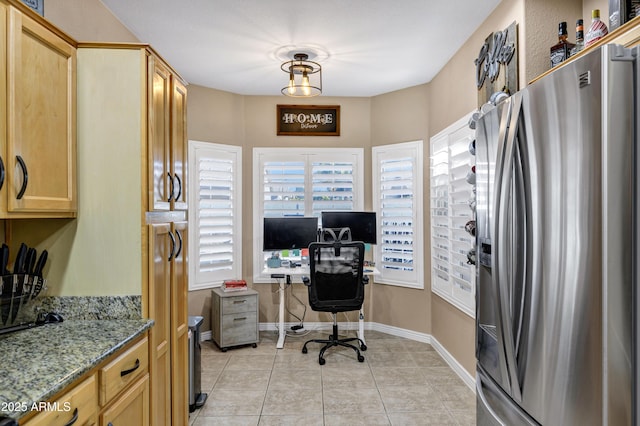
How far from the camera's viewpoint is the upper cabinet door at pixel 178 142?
209 cm

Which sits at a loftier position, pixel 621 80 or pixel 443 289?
pixel 621 80

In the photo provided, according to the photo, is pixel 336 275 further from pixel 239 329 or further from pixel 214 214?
pixel 214 214

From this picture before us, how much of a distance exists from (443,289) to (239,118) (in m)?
2.99

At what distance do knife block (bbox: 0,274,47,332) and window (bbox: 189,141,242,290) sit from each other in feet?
8.07

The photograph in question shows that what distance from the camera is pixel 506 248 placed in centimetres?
142

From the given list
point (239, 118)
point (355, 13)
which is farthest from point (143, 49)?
point (239, 118)

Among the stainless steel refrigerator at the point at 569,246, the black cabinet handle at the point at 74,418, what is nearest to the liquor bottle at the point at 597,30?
the stainless steel refrigerator at the point at 569,246

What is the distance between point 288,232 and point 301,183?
0.67 metres

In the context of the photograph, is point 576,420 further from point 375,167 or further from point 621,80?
point 375,167

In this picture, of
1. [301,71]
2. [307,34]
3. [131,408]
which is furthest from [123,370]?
[301,71]

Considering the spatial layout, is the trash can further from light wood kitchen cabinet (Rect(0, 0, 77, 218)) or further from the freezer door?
the freezer door

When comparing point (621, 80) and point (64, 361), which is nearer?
point (621, 80)

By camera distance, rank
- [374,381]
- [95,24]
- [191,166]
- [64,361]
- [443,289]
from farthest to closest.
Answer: [191,166] < [443,289] < [374,381] < [95,24] < [64,361]

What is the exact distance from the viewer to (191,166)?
4.14m
